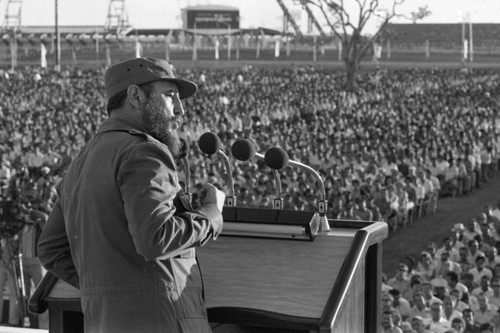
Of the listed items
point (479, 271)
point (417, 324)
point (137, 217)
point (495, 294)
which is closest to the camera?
point (137, 217)

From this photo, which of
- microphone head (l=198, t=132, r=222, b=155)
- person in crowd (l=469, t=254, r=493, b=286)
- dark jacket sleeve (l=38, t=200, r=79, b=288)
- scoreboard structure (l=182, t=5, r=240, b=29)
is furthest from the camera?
scoreboard structure (l=182, t=5, r=240, b=29)

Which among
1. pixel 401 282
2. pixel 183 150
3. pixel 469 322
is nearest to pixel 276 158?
pixel 183 150

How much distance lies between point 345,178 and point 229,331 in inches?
453

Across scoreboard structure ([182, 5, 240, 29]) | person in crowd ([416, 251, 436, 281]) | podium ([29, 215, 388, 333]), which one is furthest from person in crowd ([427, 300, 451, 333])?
scoreboard structure ([182, 5, 240, 29])

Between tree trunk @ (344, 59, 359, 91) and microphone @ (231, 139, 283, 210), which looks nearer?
microphone @ (231, 139, 283, 210)

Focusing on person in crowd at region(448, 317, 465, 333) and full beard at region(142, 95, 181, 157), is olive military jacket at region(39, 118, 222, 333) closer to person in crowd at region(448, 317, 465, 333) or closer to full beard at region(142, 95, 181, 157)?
full beard at region(142, 95, 181, 157)

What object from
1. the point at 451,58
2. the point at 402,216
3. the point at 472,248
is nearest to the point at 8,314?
the point at 472,248

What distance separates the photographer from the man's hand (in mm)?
1941

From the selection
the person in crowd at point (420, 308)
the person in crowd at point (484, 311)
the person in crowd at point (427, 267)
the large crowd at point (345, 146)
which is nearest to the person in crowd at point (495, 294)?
the large crowd at point (345, 146)

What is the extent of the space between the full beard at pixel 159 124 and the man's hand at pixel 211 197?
4.3 inches

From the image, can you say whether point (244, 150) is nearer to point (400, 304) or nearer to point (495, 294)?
point (400, 304)

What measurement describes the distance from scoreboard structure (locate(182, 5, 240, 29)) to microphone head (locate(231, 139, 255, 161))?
8015 centimetres

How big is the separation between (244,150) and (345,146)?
14.6 m

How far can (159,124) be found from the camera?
1907mm
